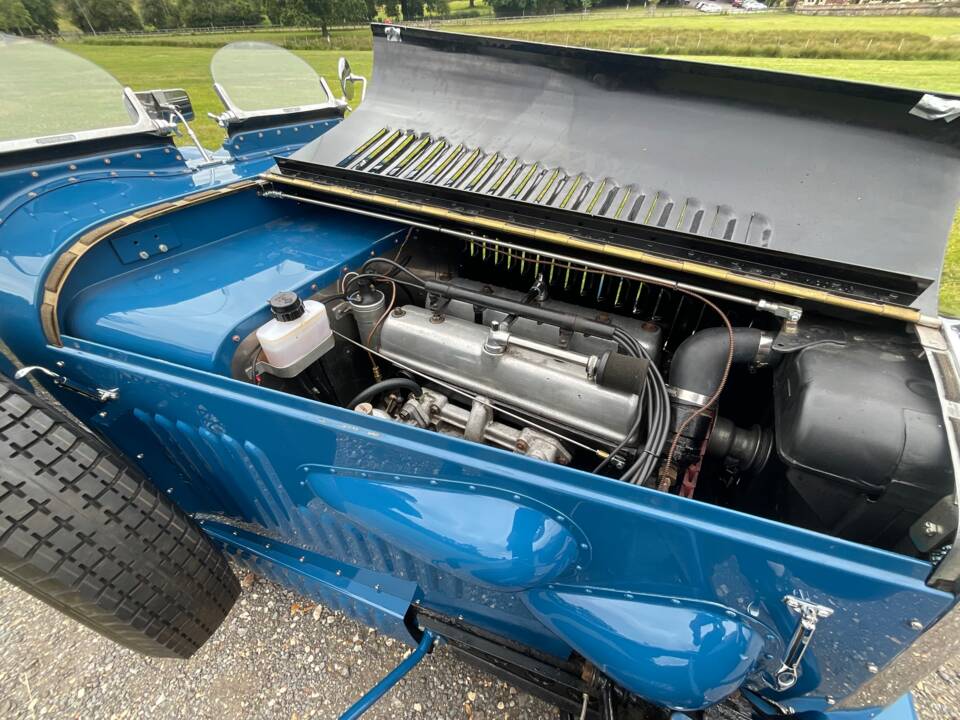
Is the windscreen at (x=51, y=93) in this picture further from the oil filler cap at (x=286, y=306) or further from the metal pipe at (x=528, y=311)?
the metal pipe at (x=528, y=311)

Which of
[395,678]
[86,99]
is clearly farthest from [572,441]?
[86,99]

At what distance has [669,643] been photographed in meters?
1.00

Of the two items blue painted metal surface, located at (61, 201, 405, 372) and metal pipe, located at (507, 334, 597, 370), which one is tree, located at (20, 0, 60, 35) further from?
metal pipe, located at (507, 334, 597, 370)

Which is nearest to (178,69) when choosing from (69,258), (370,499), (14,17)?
(14,17)

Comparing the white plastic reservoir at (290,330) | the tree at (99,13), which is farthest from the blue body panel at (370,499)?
the tree at (99,13)

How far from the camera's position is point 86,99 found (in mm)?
2113

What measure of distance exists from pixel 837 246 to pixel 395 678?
1921 millimetres

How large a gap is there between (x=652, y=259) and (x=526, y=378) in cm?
53

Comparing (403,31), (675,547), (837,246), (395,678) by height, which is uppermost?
(403,31)

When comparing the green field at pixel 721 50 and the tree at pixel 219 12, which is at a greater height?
the tree at pixel 219 12

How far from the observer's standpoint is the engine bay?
102 centimetres

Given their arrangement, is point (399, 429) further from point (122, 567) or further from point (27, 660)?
point (27, 660)

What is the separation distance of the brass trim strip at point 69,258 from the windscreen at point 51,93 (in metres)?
0.70

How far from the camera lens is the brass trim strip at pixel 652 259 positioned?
1.22m
